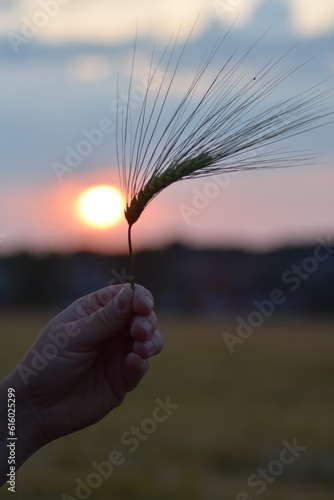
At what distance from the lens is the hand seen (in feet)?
7.39

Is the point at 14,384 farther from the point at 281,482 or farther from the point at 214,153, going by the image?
the point at 281,482

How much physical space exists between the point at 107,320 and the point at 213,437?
4628 mm

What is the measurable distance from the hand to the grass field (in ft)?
8.90

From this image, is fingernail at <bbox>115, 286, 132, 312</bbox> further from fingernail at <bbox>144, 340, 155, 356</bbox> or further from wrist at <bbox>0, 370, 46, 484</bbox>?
wrist at <bbox>0, 370, 46, 484</bbox>

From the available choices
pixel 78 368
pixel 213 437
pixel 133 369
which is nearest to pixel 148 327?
pixel 133 369

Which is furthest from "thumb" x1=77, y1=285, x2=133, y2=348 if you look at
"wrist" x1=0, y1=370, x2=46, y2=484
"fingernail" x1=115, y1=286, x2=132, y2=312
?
"wrist" x1=0, y1=370, x2=46, y2=484

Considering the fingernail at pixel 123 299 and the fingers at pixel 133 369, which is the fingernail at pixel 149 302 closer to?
the fingernail at pixel 123 299

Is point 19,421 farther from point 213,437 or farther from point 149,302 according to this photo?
point 213,437

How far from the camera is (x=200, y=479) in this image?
5406 millimetres

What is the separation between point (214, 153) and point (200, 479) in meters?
3.88

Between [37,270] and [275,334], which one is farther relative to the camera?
[37,270]

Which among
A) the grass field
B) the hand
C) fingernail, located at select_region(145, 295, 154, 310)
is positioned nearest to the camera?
fingernail, located at select_region(145, 295, 154, 310)

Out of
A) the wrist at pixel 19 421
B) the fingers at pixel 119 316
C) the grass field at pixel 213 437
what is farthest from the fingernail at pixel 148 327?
the grass field at pixel 213 437

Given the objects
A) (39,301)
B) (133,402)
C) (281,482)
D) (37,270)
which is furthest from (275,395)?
(39,301)
